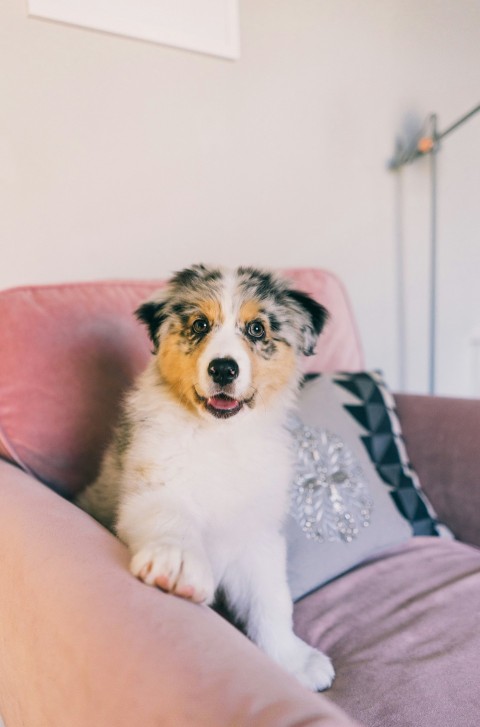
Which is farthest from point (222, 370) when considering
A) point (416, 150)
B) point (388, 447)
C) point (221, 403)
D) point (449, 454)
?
point (416, 150)

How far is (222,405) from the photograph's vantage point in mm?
1293

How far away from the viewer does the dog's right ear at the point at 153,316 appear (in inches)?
56.9

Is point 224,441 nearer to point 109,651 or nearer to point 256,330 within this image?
point 256,330

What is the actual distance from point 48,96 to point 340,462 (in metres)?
1.64

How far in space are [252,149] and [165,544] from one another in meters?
1.98

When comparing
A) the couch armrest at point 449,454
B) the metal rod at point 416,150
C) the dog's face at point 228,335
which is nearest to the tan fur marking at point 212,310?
the dog's face at point 228,335

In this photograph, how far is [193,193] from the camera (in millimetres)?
2277

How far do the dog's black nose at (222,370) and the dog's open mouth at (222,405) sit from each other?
54 millimetres

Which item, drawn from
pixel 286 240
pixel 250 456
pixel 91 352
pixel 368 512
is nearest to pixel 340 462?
pixel 368 512

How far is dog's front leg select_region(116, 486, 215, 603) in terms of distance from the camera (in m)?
0.83

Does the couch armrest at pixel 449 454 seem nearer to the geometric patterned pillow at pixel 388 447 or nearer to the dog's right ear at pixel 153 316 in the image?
the geometric patterned pillow at pixel 388 447

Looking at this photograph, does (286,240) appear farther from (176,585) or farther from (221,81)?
(176,585)

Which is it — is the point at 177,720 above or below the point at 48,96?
below

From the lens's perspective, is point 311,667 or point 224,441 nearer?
point 311,667
